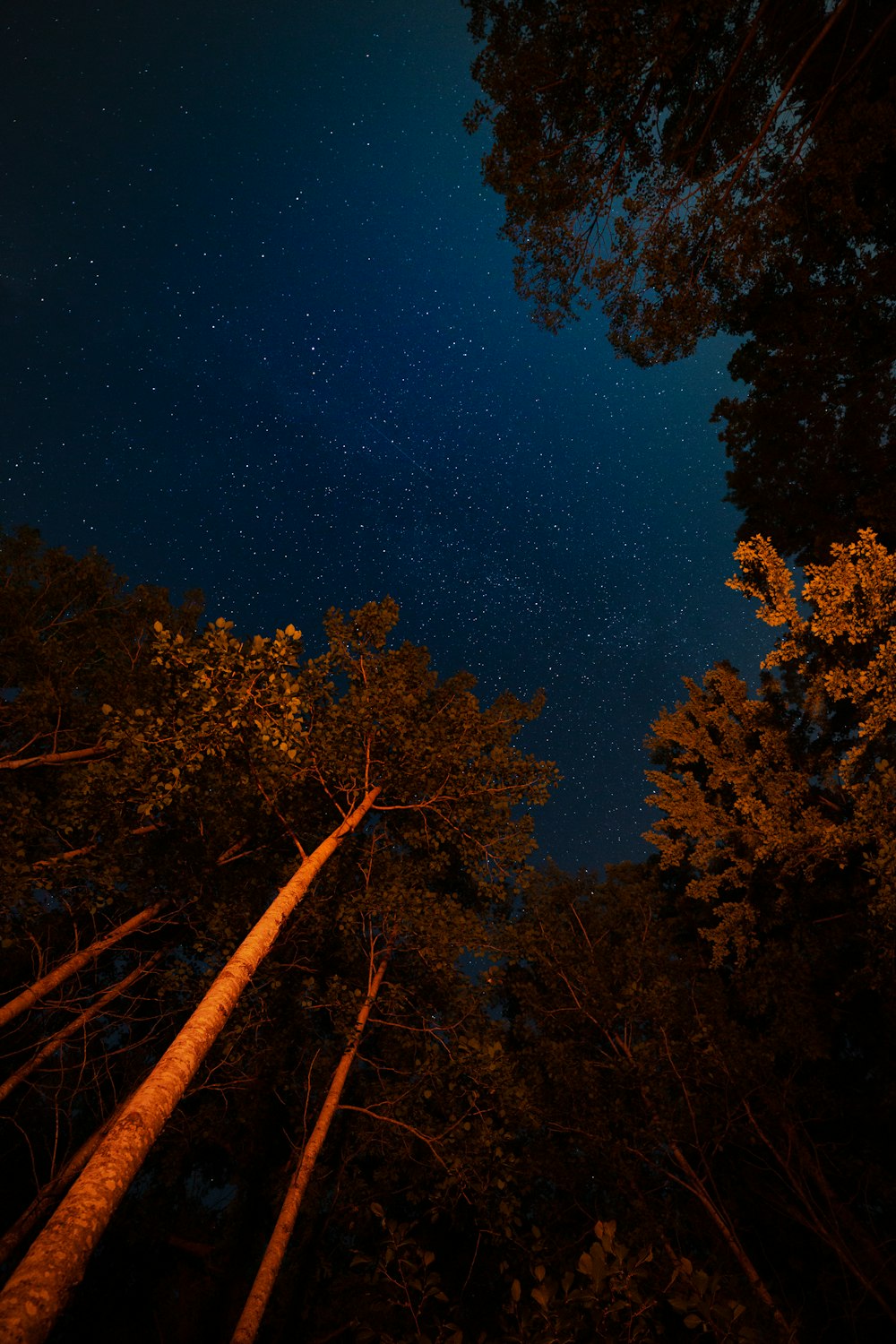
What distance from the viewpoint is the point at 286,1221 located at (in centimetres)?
590

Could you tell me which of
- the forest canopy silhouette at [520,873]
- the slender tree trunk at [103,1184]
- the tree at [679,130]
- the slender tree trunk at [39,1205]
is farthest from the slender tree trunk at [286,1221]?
the tree at [679,130]

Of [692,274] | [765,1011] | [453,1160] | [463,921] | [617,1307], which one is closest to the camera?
[617,1307]

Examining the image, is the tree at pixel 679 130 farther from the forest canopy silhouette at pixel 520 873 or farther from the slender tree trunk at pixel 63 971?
the slender tree trunk at pixel 63 971

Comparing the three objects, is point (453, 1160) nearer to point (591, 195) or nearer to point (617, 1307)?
point (617, 1307)

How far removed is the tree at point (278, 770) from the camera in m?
3.00

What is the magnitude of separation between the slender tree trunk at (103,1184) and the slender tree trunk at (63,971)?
187 inches

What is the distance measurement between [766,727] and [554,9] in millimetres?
13810

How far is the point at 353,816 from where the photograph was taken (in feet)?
23.3

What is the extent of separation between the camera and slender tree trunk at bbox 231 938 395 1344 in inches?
205

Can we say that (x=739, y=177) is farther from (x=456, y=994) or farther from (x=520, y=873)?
(x=456, y=994)

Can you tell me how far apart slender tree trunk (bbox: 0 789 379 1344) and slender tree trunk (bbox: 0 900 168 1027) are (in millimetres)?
4749

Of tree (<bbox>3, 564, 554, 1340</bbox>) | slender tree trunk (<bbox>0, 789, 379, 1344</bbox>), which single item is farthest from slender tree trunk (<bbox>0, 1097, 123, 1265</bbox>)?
slender tree trunk (<bbox>0, 789, 379, 1344</bbox>)

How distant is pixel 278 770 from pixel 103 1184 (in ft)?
13.3

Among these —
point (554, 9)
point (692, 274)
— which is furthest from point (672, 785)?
point (554, 9)
